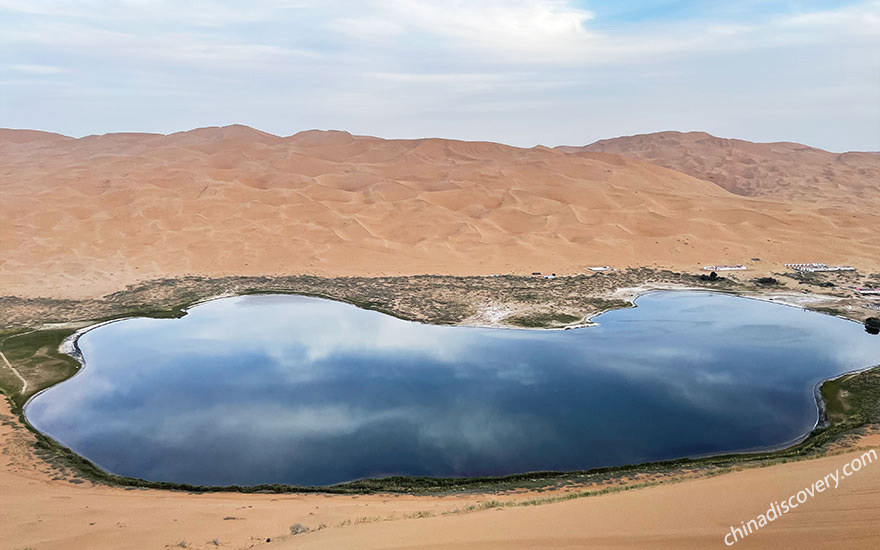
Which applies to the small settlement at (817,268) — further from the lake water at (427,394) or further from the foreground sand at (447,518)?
the foreground sand at (447,518)

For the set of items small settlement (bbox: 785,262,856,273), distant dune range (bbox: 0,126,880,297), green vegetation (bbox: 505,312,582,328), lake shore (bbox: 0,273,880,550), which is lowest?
lake shore (bbox: 0,273,880,550)

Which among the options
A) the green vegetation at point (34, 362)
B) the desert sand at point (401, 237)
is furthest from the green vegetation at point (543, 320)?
the green vegetation at point (34, 362)

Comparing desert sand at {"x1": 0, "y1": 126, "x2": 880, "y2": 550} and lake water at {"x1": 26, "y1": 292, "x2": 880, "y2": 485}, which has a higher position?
desert sand at {"x1": 0, "y1": 126, "x2": 880, "y2": 550}

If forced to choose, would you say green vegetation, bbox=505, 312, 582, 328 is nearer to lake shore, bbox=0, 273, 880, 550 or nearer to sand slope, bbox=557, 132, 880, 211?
lake shore, bbox=0, 273, 880, 550

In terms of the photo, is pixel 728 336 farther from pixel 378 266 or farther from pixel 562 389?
pixel 378 266

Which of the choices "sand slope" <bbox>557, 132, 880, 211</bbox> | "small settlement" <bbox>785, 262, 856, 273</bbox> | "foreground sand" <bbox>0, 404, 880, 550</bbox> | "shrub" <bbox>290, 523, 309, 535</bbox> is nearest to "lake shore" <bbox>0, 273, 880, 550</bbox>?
"foreground sand" <bbox>0, 404, 880, 550</bbox>

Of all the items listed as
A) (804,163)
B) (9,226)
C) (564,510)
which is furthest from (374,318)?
(804,163)
